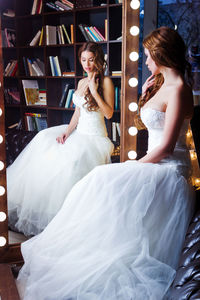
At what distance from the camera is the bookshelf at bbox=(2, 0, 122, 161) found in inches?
70.8

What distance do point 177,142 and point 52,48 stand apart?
0.85 meters

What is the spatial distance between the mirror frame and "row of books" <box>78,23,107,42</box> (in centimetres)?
18

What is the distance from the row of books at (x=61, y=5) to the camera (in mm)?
1800

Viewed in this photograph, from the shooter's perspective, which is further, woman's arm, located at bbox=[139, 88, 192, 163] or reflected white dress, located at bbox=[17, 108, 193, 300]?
woman's arm, located at bbox=[139, 88, 192, 163]

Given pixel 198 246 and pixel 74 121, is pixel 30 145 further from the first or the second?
pixel 198 246

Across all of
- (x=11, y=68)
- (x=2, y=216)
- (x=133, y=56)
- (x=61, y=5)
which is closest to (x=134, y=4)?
(x=133, y=56)

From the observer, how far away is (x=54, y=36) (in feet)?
5.97

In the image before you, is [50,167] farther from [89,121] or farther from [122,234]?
[122,234]

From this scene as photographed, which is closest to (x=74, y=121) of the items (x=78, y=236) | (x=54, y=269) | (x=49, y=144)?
(x=49, y=144)

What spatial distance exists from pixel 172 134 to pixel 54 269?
35.6 inches

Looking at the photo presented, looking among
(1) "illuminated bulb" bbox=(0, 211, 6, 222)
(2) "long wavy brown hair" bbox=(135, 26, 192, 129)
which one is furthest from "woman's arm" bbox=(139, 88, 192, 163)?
(1) "illuminated bulb" bbox=(0, 211, 6, 222)

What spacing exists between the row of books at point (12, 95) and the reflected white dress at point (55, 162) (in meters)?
0.23

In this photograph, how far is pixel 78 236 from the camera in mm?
1678

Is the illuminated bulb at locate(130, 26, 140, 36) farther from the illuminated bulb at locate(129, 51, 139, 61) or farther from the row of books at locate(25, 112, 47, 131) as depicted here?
the row of books at locate(25, 112, 47, 131)
